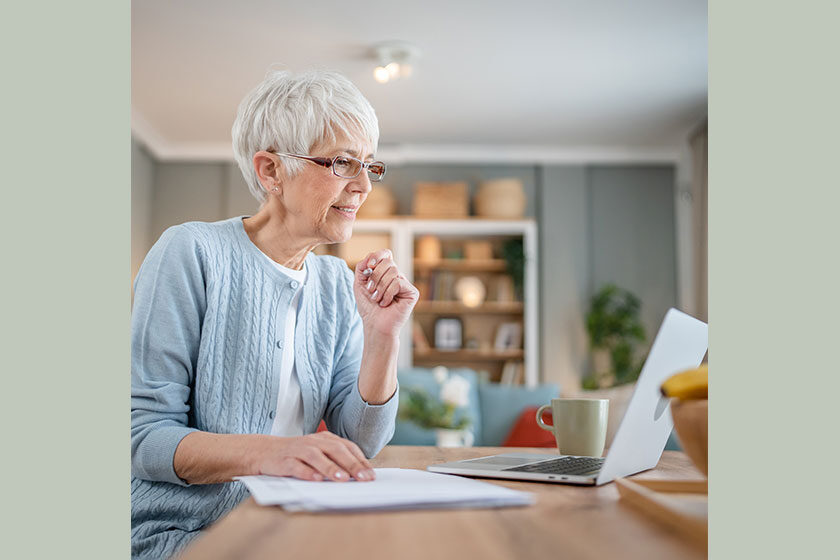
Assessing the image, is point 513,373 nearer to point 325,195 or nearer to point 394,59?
Answer: point 394,59

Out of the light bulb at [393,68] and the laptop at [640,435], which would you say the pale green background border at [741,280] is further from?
the light bulb at [393,68]

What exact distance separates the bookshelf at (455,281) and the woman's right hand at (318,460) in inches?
169

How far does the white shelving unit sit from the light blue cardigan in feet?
12.9

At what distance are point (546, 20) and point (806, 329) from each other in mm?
3208

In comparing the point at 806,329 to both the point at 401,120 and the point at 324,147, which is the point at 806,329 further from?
the point at 401,120

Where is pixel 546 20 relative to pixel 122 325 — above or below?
above

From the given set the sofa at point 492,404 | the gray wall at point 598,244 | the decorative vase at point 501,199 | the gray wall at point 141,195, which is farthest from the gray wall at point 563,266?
the gray wall at point 141,195

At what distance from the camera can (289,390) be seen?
1.17 metres

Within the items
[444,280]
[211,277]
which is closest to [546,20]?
[444,280]

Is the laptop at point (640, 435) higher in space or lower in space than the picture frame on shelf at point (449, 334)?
higher

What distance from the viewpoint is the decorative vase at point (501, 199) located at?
5191 mm

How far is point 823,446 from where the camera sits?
485 mm

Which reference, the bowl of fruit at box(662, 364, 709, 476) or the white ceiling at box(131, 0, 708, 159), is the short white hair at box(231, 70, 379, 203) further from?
the white ceiling at box(131, 0, 708, 159)

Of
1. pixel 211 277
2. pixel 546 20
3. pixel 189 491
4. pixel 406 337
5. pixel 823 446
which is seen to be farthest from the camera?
pixel 406 337
